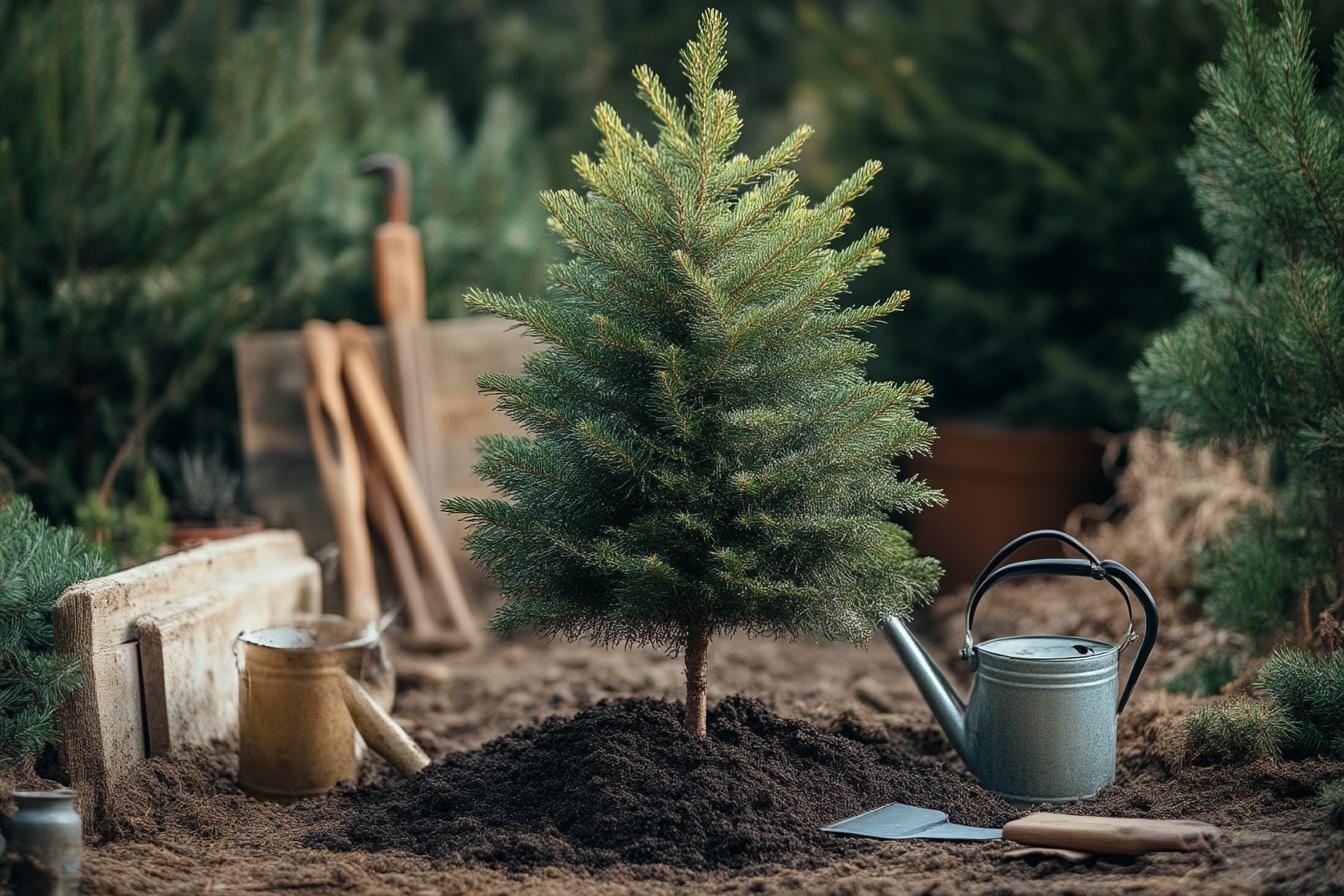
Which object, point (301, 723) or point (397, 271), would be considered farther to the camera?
point (397, 271)

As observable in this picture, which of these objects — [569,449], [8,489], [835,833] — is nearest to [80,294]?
[8,489]

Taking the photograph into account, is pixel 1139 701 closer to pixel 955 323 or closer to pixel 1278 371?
pixel 1278 371

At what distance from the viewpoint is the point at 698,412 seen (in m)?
3.08

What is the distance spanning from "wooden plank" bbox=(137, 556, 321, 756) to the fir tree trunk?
4.54 feet

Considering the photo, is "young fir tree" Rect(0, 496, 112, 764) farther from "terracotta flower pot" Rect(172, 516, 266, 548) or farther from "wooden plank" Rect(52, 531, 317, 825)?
"terracotta flower pot" Rect(172, 516, 266, 548)

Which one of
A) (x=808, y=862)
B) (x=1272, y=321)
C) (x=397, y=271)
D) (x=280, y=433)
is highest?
(x=397, y=271)

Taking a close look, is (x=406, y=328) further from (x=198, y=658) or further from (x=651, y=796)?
(x=651, y=796)

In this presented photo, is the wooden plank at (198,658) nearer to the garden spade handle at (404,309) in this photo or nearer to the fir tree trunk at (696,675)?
the fir tree trunk at (696,675)

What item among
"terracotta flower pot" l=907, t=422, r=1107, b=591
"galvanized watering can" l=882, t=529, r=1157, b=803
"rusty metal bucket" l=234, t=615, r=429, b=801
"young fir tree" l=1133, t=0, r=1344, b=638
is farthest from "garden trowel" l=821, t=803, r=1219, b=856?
"terracotta flower pot" l=907, t=422, r=1107, b=591

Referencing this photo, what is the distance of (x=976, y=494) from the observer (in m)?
6.23

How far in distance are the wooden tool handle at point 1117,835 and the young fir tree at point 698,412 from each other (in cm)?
65

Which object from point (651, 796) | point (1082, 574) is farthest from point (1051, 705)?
point (651, 796)

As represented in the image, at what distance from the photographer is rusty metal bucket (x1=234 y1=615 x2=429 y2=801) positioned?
358 cm

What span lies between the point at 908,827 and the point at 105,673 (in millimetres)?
2086
